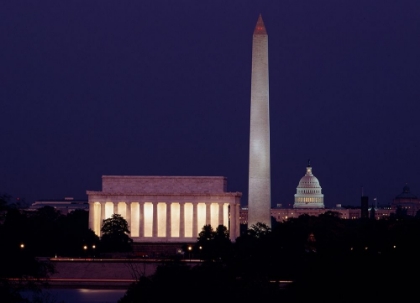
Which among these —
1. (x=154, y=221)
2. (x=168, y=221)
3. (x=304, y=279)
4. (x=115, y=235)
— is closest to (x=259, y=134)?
(x=115, y=235)

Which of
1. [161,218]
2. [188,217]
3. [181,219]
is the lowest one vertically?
[181,219]

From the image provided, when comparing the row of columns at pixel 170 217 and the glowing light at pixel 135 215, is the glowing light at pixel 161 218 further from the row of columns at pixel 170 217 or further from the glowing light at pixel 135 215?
the glowing light at pixel 135 215

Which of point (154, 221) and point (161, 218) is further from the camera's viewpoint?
point (161, 218)

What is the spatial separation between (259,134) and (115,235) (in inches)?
941

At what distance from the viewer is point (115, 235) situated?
570 ft

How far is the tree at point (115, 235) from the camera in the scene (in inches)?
6673

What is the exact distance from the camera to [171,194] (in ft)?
640

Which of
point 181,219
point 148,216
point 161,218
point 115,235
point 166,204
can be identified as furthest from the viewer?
point 161,218

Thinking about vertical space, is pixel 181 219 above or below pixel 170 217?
below

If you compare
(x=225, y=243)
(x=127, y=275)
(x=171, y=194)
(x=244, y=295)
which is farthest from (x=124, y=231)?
(x=244, y=295)

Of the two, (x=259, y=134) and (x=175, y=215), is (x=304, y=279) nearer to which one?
(x=259, y=134)

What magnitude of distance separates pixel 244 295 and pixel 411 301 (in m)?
16.6

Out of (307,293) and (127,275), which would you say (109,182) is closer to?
(127,275)

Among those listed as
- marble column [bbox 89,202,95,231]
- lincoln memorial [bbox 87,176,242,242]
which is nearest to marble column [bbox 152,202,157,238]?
lincoln memorial [bbox 87,176,242,242]
